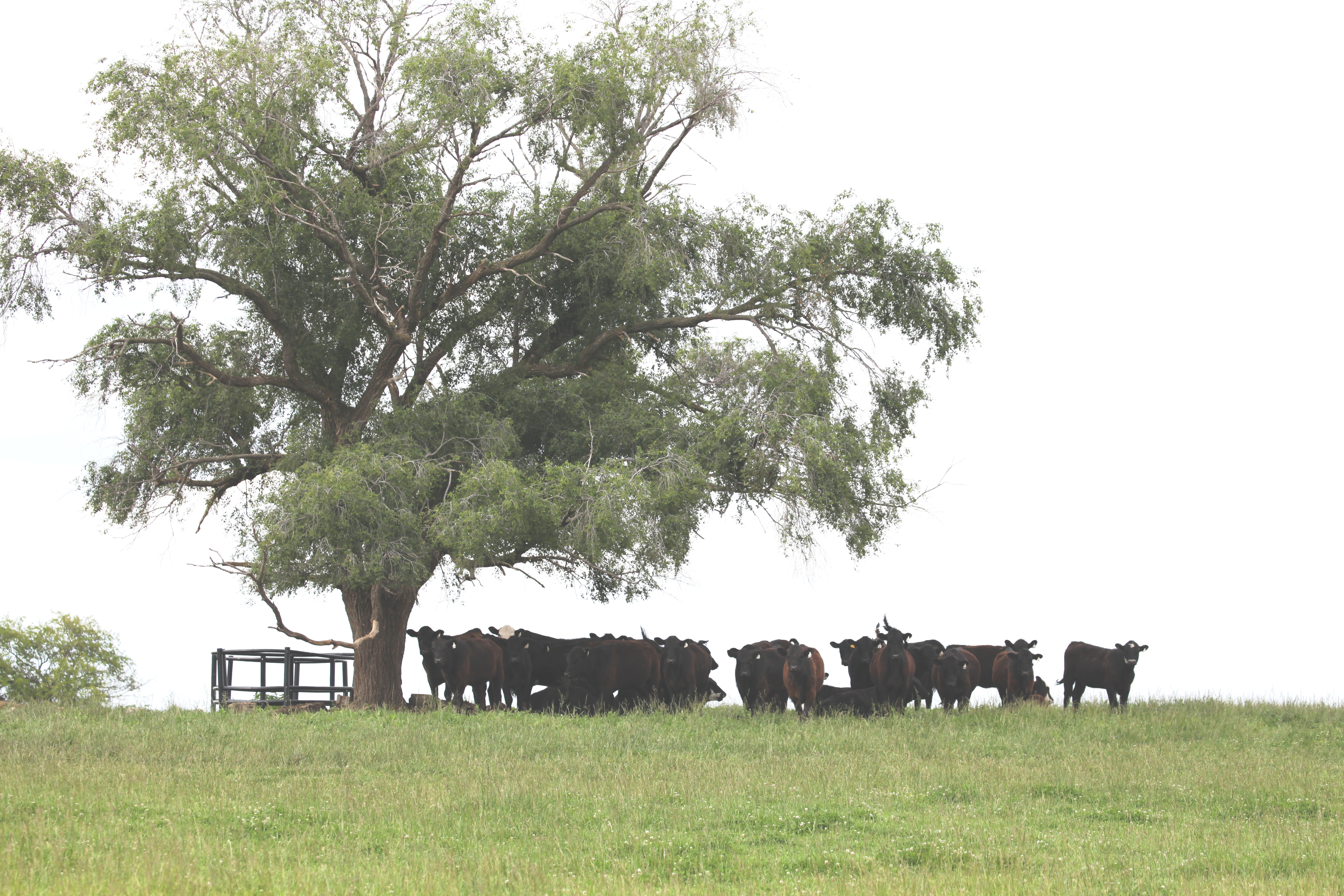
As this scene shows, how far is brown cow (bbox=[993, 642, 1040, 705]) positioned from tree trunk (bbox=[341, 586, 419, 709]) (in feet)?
39.2

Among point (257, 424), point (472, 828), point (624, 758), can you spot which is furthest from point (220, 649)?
point (472, 828)

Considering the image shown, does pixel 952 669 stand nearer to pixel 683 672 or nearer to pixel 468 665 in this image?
pixel 683 672

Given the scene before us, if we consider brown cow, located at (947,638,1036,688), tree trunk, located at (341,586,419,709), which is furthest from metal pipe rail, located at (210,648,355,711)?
brown cow, located at (947,638,1036,688)

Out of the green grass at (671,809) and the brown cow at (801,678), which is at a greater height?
the brown cow at (801,678)

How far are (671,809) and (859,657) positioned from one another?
39.4 feet

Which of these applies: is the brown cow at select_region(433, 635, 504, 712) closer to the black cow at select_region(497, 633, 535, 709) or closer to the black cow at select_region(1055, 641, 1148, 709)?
the black cow at select_region(497, 633, 535, 709)

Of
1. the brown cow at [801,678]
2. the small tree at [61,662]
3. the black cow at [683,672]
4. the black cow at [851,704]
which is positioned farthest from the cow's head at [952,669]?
the small tree at [61,662]

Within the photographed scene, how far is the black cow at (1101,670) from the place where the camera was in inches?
881

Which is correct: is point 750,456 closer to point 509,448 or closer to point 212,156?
point 509,448

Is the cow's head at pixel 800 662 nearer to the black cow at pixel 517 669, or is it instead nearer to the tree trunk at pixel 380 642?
the black cow at pixel 517 669

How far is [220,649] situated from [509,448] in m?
8.72

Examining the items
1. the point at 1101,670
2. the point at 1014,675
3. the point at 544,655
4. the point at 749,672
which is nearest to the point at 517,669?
the point at 544,655

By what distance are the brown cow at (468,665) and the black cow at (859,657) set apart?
6.72 metres

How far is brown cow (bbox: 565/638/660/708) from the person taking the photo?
22750 mm
